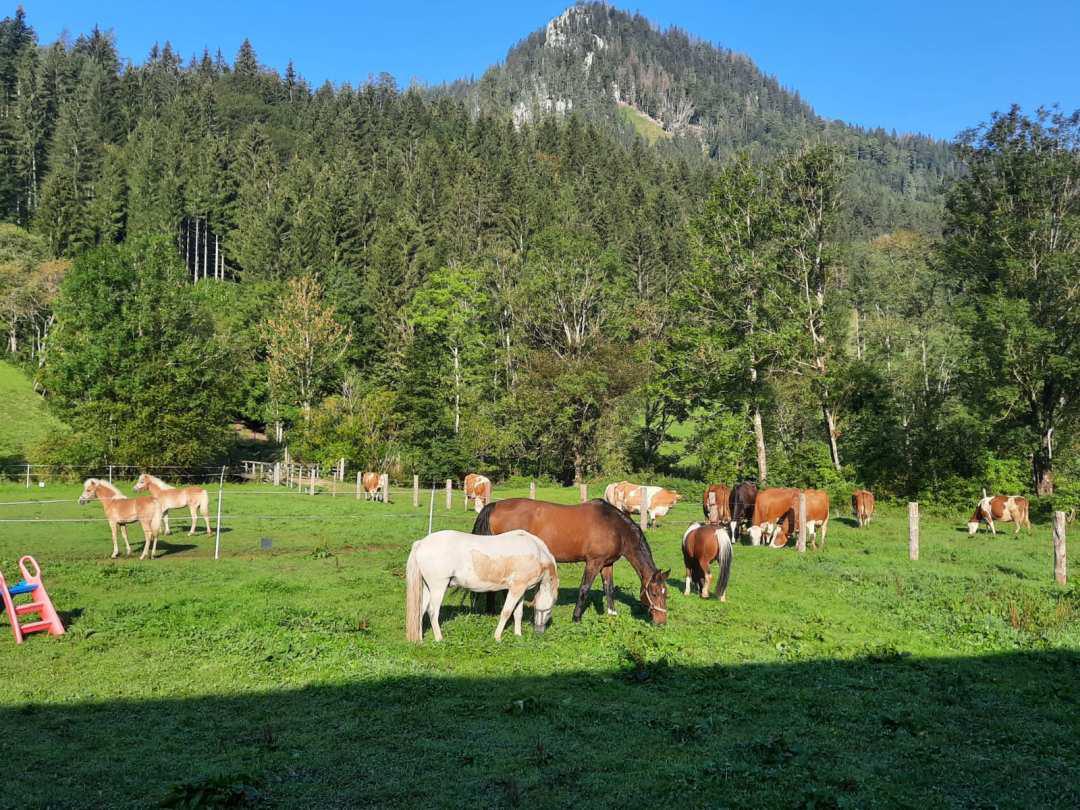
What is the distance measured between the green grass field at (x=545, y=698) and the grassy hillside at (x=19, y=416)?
34093 mm

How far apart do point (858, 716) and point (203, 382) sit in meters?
45.2

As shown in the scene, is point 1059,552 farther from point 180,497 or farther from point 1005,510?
point 180,497

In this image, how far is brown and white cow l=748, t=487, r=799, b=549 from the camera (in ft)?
76.0

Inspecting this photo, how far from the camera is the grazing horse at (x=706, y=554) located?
47.7 ft

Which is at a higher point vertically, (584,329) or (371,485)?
(584,329)

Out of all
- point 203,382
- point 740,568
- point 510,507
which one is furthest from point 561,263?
point 510,507

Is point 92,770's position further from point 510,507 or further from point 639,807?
point 510,507

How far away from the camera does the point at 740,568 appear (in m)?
18.4

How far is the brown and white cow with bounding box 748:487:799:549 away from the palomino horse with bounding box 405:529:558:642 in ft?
44.2

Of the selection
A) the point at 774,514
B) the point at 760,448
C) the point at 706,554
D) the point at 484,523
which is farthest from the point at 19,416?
the point at 706,554

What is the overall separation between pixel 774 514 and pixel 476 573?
48.5ft

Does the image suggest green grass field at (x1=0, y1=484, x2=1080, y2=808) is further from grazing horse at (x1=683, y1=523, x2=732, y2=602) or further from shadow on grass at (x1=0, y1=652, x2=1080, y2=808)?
grazing horse at (x1=683, y1=523, x2=732, y2=602)

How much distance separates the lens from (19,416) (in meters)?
52.0

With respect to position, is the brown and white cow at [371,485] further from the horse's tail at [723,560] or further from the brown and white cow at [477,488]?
the horse's tail at [723,560]
